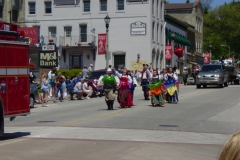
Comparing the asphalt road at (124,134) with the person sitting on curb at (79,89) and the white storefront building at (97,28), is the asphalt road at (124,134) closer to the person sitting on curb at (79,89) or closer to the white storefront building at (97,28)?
the person sitting on curb at (79,89)

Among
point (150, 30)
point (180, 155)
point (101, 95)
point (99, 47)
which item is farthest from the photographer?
point (150, 30)

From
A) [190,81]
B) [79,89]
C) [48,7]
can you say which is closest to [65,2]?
[48,7]

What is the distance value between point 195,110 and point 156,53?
1423 inches

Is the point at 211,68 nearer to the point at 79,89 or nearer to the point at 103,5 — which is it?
the point at 79,89

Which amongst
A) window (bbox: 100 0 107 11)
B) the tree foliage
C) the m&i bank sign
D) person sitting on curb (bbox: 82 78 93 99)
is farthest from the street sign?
the tree foliage

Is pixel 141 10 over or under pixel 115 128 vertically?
over

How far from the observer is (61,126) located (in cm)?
1616

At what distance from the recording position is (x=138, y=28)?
182 ft

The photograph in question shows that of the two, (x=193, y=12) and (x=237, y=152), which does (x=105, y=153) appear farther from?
(x=193, y=12)

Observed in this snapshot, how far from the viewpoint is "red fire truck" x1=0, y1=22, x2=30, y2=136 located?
42.6ft

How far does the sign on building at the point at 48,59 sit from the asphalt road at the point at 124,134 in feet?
40.5

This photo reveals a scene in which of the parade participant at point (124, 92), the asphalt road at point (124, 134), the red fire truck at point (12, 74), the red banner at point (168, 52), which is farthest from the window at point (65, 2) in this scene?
the red fire truck at point (12, 74)

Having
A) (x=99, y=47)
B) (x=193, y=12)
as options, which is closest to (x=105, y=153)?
(x=99, y=47)

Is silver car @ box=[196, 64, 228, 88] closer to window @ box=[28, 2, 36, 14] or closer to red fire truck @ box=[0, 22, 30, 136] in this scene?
window @ box=[28, 2, 36, 14]
